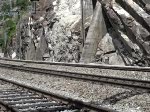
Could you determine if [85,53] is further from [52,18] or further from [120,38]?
[52,18]

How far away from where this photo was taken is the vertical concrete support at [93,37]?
85.7 feet

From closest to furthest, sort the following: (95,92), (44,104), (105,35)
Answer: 1. (44,104)
2. (95,92)
3. (105,35)

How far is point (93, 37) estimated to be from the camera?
26.3 m

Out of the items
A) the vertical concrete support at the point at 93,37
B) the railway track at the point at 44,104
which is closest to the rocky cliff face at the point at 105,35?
the vertical concrete support at the point at 93,37

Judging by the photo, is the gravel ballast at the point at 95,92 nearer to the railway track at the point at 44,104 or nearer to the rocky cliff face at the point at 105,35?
the railway track at the point at 44,104

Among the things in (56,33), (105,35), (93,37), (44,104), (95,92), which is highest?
(56,33)

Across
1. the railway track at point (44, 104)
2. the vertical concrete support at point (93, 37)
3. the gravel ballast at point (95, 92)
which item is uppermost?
the vertical concrete support at point (93, 37)

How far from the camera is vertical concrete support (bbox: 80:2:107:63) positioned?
85.7 feet

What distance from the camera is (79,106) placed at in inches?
363

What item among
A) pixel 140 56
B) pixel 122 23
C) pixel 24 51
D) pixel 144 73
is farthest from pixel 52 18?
pixel 144 73

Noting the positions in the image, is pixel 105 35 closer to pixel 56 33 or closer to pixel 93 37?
pixel 93 37

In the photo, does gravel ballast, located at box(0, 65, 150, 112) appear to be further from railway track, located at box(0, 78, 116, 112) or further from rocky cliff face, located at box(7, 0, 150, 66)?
rocky cliff face, located at box(7, 0, 150, 66)

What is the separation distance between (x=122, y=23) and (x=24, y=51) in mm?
26957

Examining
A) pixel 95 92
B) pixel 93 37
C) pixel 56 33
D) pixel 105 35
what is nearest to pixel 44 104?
pixel 95 92
